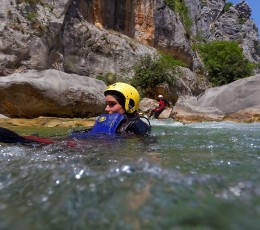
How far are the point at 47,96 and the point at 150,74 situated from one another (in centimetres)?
1034

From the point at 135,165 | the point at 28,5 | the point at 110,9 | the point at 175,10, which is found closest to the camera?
the point at 135,165

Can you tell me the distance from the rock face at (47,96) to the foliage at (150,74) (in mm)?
8431

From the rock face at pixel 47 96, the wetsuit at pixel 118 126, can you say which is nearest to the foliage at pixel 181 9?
the rock face at pixel 47 96

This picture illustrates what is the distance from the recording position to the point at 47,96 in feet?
32.2

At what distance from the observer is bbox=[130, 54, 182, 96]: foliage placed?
63.5 ft

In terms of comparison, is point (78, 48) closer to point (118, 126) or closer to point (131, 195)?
point (118, 126)

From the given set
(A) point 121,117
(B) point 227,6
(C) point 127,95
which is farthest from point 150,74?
(B) point 227,6

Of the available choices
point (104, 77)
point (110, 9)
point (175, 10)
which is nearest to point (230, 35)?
point (175, 10)

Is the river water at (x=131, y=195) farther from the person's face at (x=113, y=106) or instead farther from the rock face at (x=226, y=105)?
the rock face at (x=226, y=105)

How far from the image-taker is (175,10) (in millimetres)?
26859


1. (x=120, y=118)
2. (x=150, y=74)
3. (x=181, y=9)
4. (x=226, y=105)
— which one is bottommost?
(x=226, y=105)

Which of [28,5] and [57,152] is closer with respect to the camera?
[57,152]

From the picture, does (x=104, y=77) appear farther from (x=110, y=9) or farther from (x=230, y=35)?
(x=230, y=35)

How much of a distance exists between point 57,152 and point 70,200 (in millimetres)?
1284
